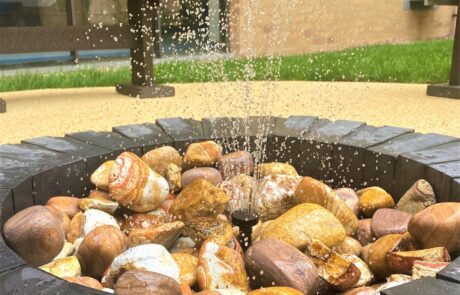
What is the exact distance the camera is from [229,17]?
8.84 metres

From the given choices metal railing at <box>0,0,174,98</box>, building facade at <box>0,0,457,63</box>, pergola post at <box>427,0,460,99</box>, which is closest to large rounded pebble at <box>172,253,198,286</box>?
metal railing at <box>0,0,174,98</box>

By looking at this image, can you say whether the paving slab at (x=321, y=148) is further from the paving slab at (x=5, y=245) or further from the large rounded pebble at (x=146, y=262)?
the paving slab at (x=5, y=245)

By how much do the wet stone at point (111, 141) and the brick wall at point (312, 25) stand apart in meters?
6.09

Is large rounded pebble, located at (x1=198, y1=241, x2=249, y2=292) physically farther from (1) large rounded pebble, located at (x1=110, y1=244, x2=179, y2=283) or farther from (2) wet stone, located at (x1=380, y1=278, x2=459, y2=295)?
(2) wet stone, located at (x1=380, y1=278, x2=459, y2=295)

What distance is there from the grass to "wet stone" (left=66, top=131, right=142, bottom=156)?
3.27m

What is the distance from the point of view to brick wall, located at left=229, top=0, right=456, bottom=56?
28.9ft

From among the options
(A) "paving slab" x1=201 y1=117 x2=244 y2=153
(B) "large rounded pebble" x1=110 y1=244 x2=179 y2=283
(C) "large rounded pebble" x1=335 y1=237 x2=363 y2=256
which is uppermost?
(A) "paving slab" x1=201 y1=117 x2=244 y2=153

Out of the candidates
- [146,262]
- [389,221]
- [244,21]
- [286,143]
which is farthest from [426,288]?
[244,21]

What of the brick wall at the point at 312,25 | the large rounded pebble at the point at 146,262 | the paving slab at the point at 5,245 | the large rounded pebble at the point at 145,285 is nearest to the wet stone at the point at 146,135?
the paving slab at the point at 5,245

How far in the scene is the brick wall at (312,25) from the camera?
8.80 meters

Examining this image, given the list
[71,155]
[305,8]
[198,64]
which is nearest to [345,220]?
[71,155]

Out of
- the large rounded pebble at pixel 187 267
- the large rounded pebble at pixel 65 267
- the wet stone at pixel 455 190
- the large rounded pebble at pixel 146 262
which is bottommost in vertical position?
the large rounded pebble at pixel 187 267

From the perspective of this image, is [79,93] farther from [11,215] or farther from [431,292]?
[431,292]

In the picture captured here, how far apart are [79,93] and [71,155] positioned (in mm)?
3180
